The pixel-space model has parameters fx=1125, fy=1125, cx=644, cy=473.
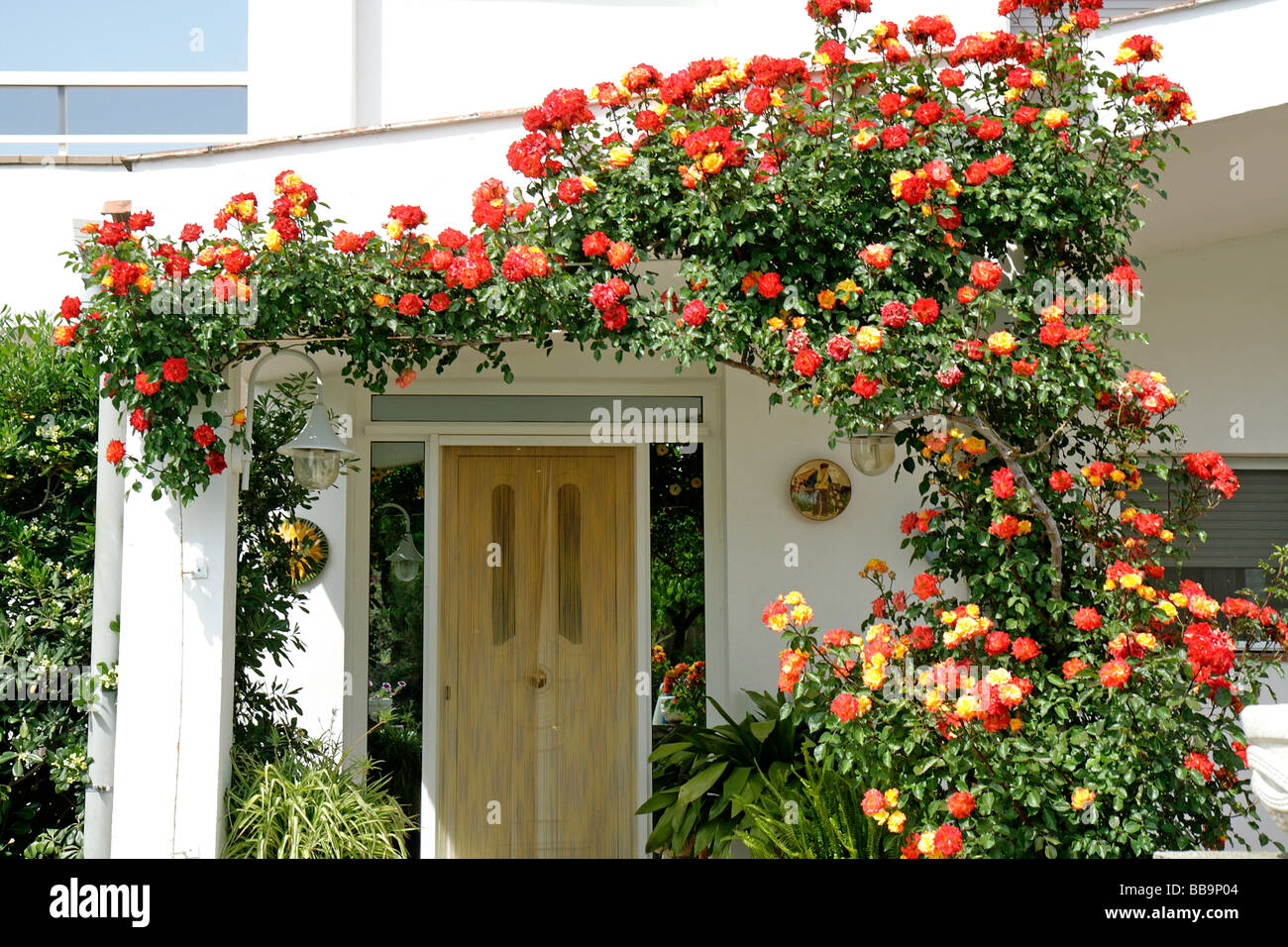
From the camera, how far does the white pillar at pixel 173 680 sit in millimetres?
3793

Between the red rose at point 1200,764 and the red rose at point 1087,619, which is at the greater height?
the red rose at point 1087,619

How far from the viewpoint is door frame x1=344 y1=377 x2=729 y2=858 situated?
588 cm

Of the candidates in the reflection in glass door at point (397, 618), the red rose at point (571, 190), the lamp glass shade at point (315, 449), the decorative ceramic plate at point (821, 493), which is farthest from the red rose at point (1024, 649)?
the reflection in glass door at point (397, 618)

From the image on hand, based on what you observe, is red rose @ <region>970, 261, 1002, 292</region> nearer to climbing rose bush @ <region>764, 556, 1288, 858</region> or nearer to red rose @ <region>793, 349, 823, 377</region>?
red rose @ <region>793, 349, 823, 377</region>

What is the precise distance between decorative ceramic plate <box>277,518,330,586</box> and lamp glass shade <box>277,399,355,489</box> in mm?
1462

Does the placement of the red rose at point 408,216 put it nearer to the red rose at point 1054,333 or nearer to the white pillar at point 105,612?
the white pillar at point 105,612

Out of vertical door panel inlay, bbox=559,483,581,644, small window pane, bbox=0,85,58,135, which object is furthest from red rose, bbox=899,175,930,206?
small window pane, bbox=0,85,58,135

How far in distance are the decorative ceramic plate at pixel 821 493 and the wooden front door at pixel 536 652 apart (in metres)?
1.02

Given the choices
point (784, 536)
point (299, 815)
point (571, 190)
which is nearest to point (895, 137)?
point (571, 190)

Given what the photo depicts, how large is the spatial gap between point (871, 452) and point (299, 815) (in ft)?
8.60

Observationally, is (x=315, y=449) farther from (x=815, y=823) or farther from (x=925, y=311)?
(x=815, y=823)

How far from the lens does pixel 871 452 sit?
185 inches
